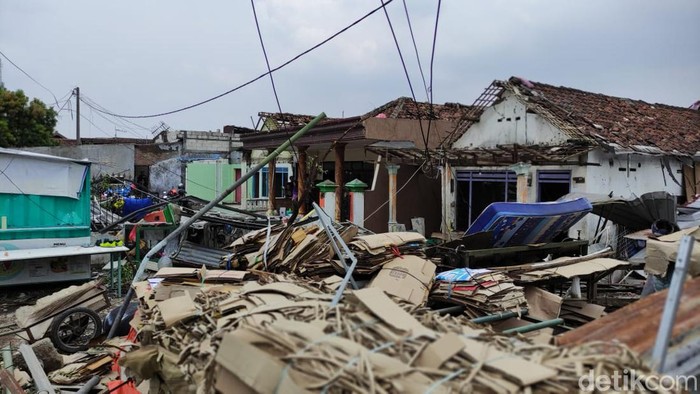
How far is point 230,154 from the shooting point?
→ 2589cm

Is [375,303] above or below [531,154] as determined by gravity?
below

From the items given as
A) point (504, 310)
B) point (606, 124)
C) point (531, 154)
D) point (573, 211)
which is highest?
point (606, 124)

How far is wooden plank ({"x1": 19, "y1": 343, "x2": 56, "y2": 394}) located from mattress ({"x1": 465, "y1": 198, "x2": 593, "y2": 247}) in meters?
4.61

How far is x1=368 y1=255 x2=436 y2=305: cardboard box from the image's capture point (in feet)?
15.1

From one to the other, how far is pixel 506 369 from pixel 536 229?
4.59 m

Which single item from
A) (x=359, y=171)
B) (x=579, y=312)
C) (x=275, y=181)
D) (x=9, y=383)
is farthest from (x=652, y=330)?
(x=275, y=181)

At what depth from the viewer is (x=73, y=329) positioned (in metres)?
7.04

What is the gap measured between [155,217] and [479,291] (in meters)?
9.34

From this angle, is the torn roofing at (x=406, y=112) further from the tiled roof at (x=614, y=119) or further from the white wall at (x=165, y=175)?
the white wall at (x=165, y=175)

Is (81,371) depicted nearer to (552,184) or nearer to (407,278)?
(407,278)

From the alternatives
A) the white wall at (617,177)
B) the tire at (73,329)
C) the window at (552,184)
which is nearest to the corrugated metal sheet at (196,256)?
the tire at (73,329)

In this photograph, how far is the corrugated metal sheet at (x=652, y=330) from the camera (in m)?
1.99

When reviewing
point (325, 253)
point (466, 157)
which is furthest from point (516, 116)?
point (325, 253)

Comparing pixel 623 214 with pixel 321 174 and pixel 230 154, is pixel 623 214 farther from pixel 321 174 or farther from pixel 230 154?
pixel 230 154
